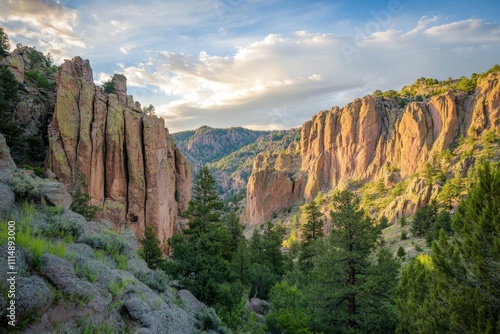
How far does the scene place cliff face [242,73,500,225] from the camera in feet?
234

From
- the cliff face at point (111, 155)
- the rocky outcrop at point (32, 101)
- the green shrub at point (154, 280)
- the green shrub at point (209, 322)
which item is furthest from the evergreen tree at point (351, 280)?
the rocky outcrop at point (32, 101)

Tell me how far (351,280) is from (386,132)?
8898cm

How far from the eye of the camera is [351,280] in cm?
1794

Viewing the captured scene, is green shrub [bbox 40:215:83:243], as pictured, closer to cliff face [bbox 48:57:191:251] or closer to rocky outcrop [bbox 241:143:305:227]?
cliff face [bbox 48:57:191:251]

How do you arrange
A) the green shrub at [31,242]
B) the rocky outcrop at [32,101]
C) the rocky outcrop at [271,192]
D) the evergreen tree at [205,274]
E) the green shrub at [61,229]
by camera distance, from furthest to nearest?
the rocky outcrop at [271,192]
the rocky outcrop at [32,101]
the evergreen tree at [205,274]
the green shrub at [61,229]
the green shrub at [31,242]

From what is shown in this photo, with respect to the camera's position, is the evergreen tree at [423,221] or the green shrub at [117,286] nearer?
the green shrub at [117,286]

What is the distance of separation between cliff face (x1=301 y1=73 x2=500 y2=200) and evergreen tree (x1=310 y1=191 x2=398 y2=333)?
7136 cm

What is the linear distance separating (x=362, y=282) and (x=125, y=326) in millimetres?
15197

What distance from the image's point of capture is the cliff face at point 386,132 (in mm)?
74875

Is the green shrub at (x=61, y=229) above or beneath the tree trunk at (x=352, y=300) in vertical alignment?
above

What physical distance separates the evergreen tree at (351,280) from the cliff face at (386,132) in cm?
7136

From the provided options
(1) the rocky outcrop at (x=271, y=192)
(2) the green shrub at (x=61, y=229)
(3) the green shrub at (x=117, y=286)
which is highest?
(2) the green shrub at (x=61, y=229)

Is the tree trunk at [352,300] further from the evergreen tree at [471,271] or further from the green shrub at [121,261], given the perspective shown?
the green shrub at [121,261]

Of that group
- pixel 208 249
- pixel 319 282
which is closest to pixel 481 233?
pixel 319 282
